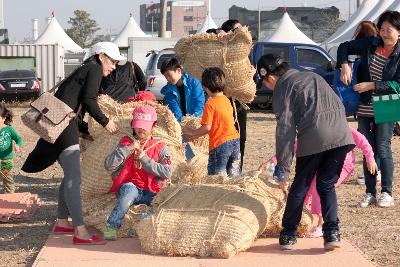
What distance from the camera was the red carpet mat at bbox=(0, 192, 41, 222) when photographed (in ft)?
29.0

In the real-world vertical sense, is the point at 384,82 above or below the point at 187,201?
above

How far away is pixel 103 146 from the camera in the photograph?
8.95 metres

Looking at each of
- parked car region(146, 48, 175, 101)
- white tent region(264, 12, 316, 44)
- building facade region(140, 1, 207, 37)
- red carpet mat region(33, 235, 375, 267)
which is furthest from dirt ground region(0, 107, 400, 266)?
building facade region(140, 1, 207, 37)

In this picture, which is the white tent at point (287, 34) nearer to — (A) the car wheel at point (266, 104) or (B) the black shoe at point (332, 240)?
(A) the car wheel at point (266, 104)

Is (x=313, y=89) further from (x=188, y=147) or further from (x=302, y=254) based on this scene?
(x=188, y=147)

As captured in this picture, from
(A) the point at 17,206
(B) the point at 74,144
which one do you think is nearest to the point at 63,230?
(B) the point at 74,144

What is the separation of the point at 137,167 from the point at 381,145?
2.69 m

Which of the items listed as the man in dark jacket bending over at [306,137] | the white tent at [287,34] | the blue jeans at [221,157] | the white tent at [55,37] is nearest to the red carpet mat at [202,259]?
the man in dark jacket bending over at [306,137]

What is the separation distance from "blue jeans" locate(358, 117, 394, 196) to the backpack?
25 cm

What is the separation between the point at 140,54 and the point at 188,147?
2574cm

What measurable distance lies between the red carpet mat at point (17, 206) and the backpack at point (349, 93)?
10.5ft

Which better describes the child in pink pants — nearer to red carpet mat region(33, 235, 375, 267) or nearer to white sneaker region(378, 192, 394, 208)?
red carpet mat region(33, 235, 375, 267)

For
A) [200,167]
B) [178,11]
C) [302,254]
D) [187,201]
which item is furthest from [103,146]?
[178,11]

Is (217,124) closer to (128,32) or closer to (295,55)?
(295,55)
